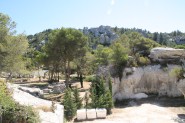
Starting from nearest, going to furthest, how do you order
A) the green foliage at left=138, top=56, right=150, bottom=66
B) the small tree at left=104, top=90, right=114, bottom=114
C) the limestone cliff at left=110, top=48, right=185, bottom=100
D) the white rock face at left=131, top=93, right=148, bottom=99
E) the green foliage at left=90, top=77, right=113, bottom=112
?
the green foliage at left=90, top=77, right=113, bottom=112, the small tree at left=104, top=90, right=114, bottom=114, the limestone cliff at left=110, top=48, right=185, bottom=100, the white rock face at left=131, top=93, right=148, bottom=99, the green foliage at left=138, top=56, right=150, bottom=66

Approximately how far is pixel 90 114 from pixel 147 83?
11647 millimetres

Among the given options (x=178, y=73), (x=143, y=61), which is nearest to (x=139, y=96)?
(x=143, y=61)

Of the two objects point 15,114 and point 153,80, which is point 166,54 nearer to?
point 153,80

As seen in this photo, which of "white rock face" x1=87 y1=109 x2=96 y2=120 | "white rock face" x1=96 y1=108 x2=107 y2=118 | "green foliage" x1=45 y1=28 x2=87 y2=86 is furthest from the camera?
"green foliage" x1=45 y1=28 x2=87 y2=86

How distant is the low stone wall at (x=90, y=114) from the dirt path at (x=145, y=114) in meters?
0.60

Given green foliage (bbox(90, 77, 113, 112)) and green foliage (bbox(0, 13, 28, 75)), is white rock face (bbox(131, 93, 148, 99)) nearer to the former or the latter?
green foliage (bbox(90, 77, 113, 112))

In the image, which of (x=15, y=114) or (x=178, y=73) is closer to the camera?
(x=15, y=114)

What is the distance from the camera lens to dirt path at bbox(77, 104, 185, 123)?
24250 mm

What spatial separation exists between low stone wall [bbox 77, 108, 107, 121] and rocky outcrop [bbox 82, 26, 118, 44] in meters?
101

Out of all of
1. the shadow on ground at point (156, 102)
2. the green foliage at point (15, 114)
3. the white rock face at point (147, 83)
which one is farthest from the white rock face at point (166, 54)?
the green foliage at point (15, 114)

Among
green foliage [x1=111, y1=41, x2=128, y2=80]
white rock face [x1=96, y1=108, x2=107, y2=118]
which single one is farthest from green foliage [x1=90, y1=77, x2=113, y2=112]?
green foliage [x1=111, y1=41, x2=128, y2=80]

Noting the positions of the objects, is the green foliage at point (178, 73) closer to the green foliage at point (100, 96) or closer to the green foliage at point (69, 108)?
the green foliage at point (100, 96)

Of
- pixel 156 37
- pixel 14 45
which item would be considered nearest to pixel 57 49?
pixel 14 45

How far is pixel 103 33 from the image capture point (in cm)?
14400
